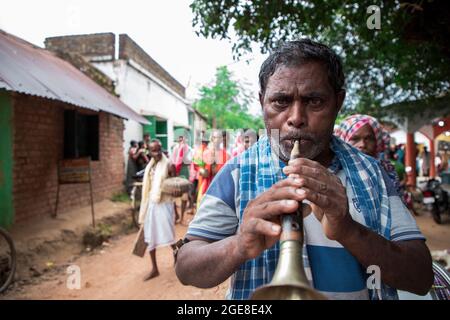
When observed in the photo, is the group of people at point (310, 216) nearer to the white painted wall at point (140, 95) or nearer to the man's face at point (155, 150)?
the man's face at point (155, 150)

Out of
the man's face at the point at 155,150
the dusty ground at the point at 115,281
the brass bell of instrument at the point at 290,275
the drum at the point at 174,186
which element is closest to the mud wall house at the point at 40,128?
the dusty ground at the point at 115,281

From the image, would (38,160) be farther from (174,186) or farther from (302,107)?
(302,107)

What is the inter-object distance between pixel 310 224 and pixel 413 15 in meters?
3.74

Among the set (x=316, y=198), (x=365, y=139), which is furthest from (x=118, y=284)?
(x=316, y=198)

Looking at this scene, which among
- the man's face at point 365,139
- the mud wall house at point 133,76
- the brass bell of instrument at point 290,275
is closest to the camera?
the brass bell of instrument at point 290,275

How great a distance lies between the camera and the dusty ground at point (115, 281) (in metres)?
4.24

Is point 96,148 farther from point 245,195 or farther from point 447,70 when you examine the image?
point 245,195

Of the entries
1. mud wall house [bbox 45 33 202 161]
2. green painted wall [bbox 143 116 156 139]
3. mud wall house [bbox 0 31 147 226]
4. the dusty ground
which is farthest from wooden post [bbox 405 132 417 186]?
mud wall house [bbox 0 31 147 226]

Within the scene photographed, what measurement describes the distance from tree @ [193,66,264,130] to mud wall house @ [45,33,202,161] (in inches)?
194

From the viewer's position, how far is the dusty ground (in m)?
4.24

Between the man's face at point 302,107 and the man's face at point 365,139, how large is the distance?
1673 millimetres

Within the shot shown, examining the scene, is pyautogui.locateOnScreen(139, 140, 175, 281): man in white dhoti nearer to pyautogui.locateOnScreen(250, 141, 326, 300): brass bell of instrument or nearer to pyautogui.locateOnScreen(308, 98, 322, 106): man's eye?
pyautogui.locateOnScreen(308, 98, 322, 106): man's eye
